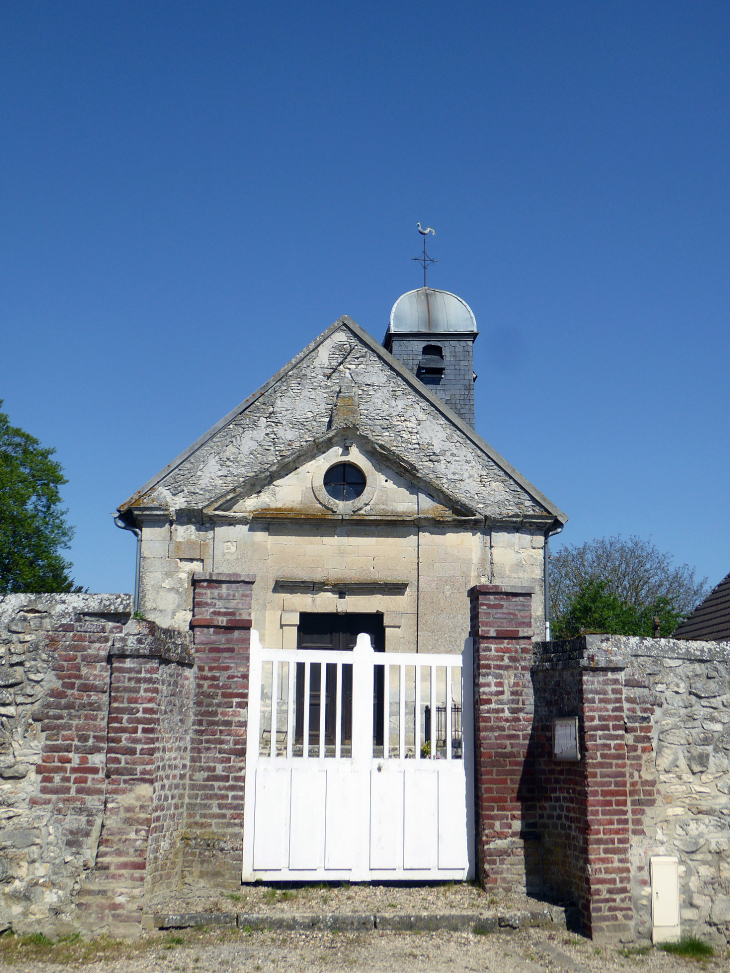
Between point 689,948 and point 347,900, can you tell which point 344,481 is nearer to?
→ point 347,900

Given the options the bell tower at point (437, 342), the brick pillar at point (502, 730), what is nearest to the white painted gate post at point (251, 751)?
the brick pillar at point (502, 730)

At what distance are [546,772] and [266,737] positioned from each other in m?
4.06

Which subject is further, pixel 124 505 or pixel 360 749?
pixel 124 505

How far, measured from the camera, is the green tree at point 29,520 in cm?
2244

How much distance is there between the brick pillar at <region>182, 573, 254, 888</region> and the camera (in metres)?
6.14

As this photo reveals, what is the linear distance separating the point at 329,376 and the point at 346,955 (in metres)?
9.26

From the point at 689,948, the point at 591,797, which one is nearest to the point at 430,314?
the point at 591,797

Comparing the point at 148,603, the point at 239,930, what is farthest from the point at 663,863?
the point at 148,603

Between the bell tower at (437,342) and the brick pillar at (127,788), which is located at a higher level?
the bell tower at (437,342)

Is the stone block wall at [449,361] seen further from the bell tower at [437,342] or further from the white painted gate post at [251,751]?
the white painted gate post at [251,751]

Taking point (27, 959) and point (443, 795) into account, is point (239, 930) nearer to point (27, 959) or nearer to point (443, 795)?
point (27, 959)

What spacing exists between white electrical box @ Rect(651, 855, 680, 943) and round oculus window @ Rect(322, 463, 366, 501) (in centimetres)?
745

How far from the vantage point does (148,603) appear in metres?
11.8

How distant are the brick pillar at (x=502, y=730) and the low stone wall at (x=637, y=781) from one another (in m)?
0.18
